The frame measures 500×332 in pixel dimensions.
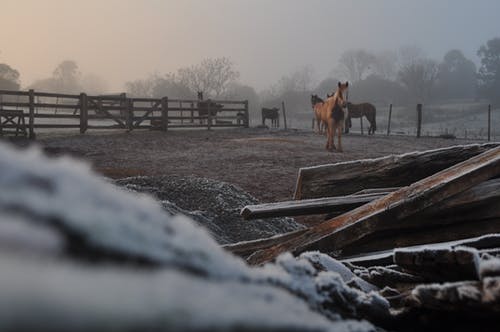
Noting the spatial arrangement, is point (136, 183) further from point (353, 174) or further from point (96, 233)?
point (96, 233)

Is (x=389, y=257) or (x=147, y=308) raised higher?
(x=147, y=308)

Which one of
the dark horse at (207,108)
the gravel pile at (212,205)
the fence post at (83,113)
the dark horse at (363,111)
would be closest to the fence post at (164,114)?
the dark horse at (207,108)

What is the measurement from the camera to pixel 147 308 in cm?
44

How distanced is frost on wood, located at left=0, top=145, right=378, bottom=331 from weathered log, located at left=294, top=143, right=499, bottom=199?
296 cm

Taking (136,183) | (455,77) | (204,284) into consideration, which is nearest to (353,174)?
(204,284)

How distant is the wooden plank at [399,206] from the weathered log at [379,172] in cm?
77

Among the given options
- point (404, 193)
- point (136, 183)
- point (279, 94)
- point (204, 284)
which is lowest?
point (136, 183)

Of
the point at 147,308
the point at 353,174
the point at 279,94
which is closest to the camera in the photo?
the point at 147,308

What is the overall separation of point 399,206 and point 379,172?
1.20 m

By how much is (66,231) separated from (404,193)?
225cm

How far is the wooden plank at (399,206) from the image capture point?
2.40m

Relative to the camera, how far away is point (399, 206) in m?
2.43

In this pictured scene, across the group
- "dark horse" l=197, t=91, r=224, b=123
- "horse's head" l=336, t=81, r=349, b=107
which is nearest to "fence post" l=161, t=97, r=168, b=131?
"dark horse" l=197, t=91, r=224, b=123

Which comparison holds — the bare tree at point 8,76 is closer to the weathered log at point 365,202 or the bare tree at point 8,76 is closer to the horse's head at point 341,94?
the horse's head at point 341,94
